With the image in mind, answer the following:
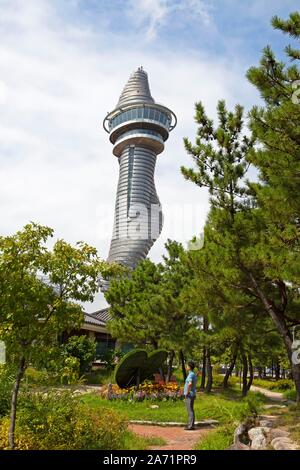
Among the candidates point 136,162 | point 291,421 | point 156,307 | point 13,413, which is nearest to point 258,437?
point 291,421

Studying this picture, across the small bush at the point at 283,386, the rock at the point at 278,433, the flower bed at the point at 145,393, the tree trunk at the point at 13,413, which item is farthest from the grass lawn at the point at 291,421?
the small bush at the point at 283,386

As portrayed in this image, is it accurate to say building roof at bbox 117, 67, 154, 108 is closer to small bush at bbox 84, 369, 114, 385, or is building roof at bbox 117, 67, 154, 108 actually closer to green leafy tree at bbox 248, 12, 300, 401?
small bush at bbox 84, 369, 114, 385

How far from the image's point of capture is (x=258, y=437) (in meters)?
6.97

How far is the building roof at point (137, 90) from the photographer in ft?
257

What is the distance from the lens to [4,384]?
330 inches

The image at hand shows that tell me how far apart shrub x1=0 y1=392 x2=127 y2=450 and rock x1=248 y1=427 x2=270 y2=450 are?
231 cm

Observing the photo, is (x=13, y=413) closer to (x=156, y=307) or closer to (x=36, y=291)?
(x=36, y=291)

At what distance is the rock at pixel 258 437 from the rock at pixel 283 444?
0.55 feet

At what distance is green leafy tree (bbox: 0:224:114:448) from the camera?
6.58 m

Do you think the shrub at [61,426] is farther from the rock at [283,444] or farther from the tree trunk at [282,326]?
the tree trunk at [282,326]

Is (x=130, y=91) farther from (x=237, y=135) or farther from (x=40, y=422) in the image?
(x=40, y=422)

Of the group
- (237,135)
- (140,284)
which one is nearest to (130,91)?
(140,284)

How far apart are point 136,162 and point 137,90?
15828mm

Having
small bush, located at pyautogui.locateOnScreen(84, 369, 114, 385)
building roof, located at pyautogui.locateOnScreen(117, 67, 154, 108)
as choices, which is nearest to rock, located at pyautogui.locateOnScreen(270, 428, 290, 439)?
small bush, located at pyautogui.locateOnScreen(84, 369, 114, 385)
